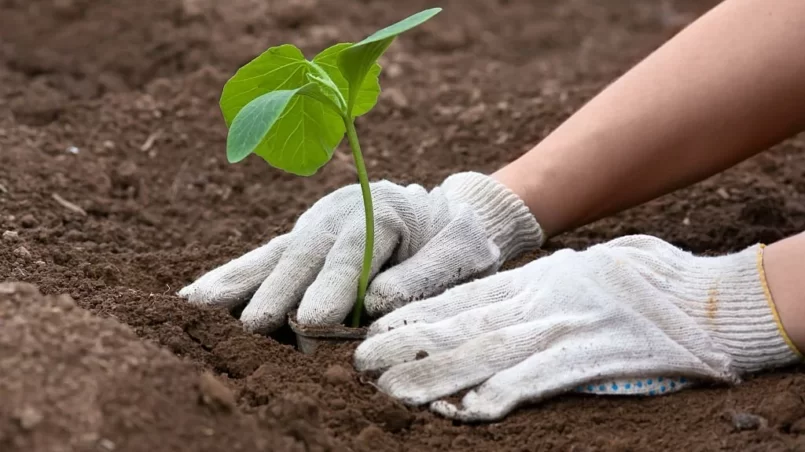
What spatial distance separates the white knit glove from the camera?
4.91 ft

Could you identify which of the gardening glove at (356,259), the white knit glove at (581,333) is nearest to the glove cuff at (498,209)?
the gardening glove at (356,259)

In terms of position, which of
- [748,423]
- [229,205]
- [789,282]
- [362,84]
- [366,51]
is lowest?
[229,205]

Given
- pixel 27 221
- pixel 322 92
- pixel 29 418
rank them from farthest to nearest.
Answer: pixel 27 221, pixel 322 92, pixel 29 418

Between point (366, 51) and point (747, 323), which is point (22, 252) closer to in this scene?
point (366, 51)

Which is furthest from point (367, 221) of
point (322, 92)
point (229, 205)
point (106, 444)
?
point (229, 205)

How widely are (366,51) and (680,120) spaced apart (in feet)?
2.34

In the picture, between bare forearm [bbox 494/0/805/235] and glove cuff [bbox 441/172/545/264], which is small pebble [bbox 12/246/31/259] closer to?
glove cuff [bbox 441/172/545/264]

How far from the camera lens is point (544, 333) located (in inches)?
60.0

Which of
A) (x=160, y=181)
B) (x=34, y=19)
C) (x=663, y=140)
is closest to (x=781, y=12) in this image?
(x=663, y=140)

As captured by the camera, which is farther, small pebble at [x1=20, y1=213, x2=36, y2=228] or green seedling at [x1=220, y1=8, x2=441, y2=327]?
small pebble at [x1=20, y1=213, x2=36, y2=228]

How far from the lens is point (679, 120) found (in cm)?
184

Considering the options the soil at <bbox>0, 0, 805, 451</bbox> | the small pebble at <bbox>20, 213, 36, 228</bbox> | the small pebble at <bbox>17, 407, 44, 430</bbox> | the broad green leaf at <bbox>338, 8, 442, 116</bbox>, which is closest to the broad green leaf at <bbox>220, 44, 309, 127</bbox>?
the broad green leaf at <bbox>338, 8, 442, 116</bbox>

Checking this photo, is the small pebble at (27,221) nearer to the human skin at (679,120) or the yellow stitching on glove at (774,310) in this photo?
the human skin at (679,120)

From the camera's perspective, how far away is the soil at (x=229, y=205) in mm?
1271
